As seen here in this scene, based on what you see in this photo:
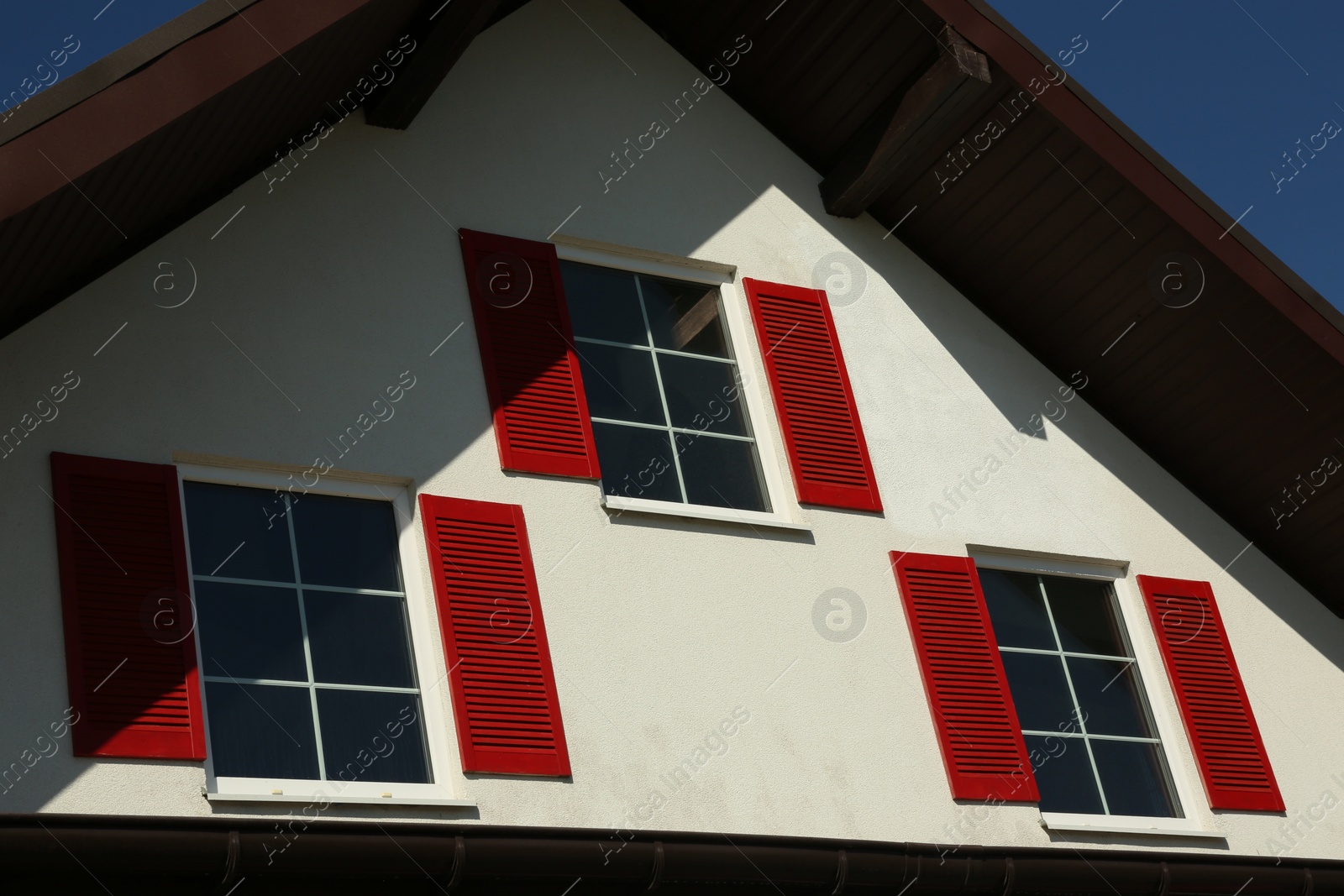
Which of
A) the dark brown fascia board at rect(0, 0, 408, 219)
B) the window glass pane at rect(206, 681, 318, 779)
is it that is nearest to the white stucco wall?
the window glass pane at rect(206, 681, 318, 779)

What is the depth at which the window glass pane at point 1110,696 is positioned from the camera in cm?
858

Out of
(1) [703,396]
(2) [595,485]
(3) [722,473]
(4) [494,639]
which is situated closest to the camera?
(4) [494,639]

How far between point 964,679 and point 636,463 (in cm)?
188

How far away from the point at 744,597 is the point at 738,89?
11.1 feet

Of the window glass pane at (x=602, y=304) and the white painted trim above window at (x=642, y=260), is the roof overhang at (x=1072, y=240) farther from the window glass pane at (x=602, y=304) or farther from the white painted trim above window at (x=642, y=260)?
the window glass pane at (x=602, y=304)

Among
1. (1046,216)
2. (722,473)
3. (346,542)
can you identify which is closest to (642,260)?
(722,473)

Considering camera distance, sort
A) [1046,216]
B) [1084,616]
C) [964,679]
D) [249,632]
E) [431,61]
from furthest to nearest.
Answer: [1046,216] < [1084,616] < [964,679] < [431,61] < [249,632]

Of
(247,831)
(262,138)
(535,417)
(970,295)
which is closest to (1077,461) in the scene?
(970,295)

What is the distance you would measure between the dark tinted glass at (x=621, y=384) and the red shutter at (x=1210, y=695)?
9.59 ft

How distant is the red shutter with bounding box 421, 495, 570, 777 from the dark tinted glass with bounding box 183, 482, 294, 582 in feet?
2.03

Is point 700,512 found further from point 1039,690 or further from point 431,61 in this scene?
point 431,61

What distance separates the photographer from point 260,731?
638 centimetres

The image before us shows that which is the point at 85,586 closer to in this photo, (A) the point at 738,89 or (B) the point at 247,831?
(B) the point at 247,831

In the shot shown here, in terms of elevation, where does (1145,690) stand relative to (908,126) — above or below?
below
